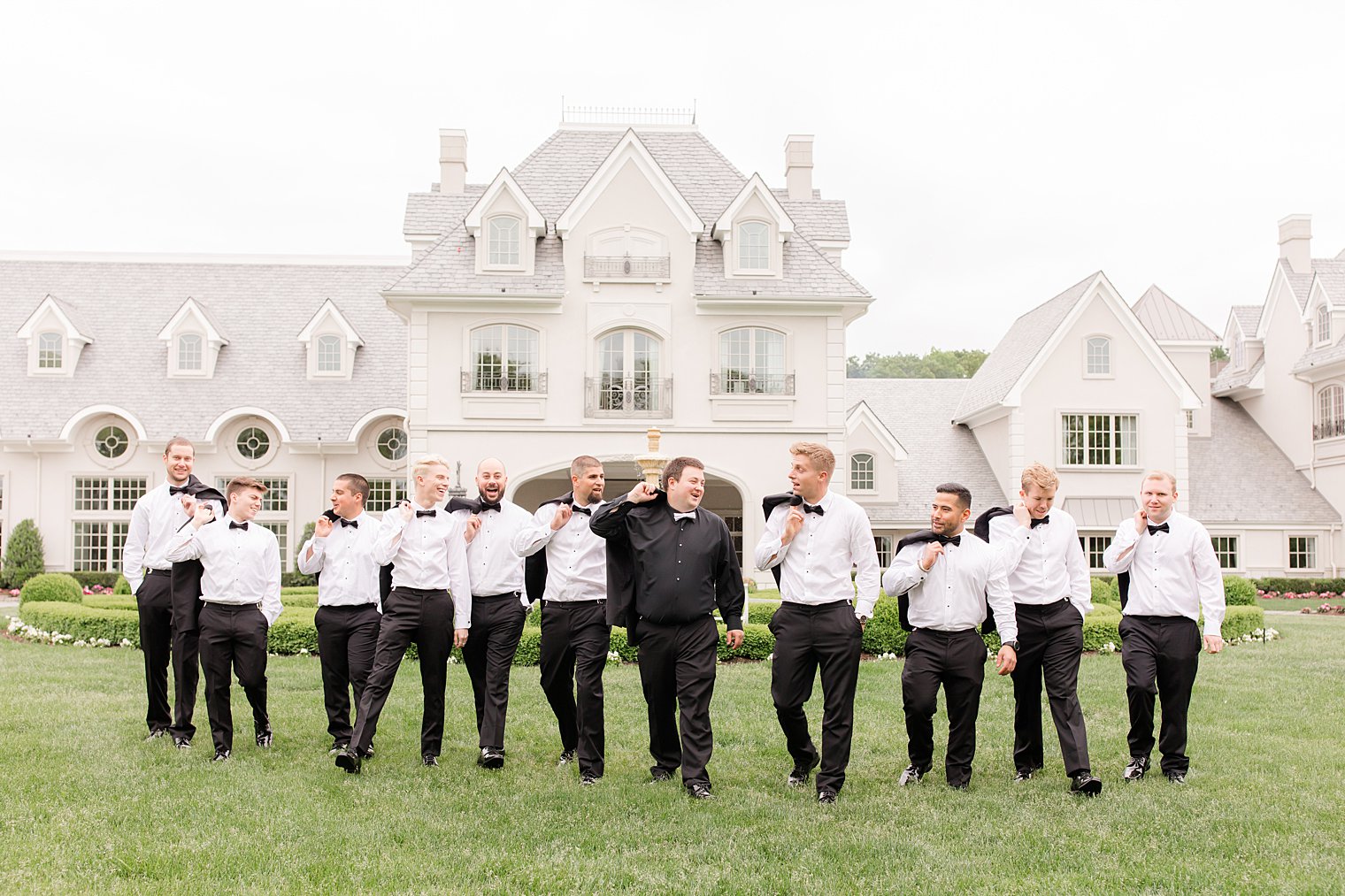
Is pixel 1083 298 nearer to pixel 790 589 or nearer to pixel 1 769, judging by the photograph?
pixel 790 589

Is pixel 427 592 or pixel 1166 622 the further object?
pixel 427 592

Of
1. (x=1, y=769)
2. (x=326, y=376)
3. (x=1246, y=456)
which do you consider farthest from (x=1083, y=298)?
(x=1, y=769)

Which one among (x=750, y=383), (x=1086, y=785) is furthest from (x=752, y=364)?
(x=1086, y=785)

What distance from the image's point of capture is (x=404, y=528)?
26.7ft

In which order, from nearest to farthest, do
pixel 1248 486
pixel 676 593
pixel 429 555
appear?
pixel 676 593 < pixel 429 555 < pixel 1248 486

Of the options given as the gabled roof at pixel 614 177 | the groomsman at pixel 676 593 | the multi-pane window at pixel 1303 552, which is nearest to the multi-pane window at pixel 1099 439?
the multi-pane window at pixel 1303 552

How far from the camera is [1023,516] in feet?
25.6

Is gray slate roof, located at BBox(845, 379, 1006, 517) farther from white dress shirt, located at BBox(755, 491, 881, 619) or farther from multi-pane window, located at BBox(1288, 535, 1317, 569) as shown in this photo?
white dress shirt, located at BBox(755, 491, 881, 619)

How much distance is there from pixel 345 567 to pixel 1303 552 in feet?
101

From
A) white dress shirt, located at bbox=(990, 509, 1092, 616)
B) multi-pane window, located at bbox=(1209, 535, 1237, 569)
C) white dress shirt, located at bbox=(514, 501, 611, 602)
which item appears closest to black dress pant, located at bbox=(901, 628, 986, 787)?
white dress shirt, located at bbox=(990, 509, 1092, 616)

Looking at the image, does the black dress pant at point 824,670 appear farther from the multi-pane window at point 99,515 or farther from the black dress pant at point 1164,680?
the multi-pane window at point 99,515

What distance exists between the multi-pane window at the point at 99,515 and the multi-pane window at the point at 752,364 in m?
15.9

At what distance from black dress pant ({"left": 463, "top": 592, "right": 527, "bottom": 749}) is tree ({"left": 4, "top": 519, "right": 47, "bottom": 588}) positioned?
78.0 ft

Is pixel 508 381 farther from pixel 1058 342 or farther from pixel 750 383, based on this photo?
pixel 1058 342
